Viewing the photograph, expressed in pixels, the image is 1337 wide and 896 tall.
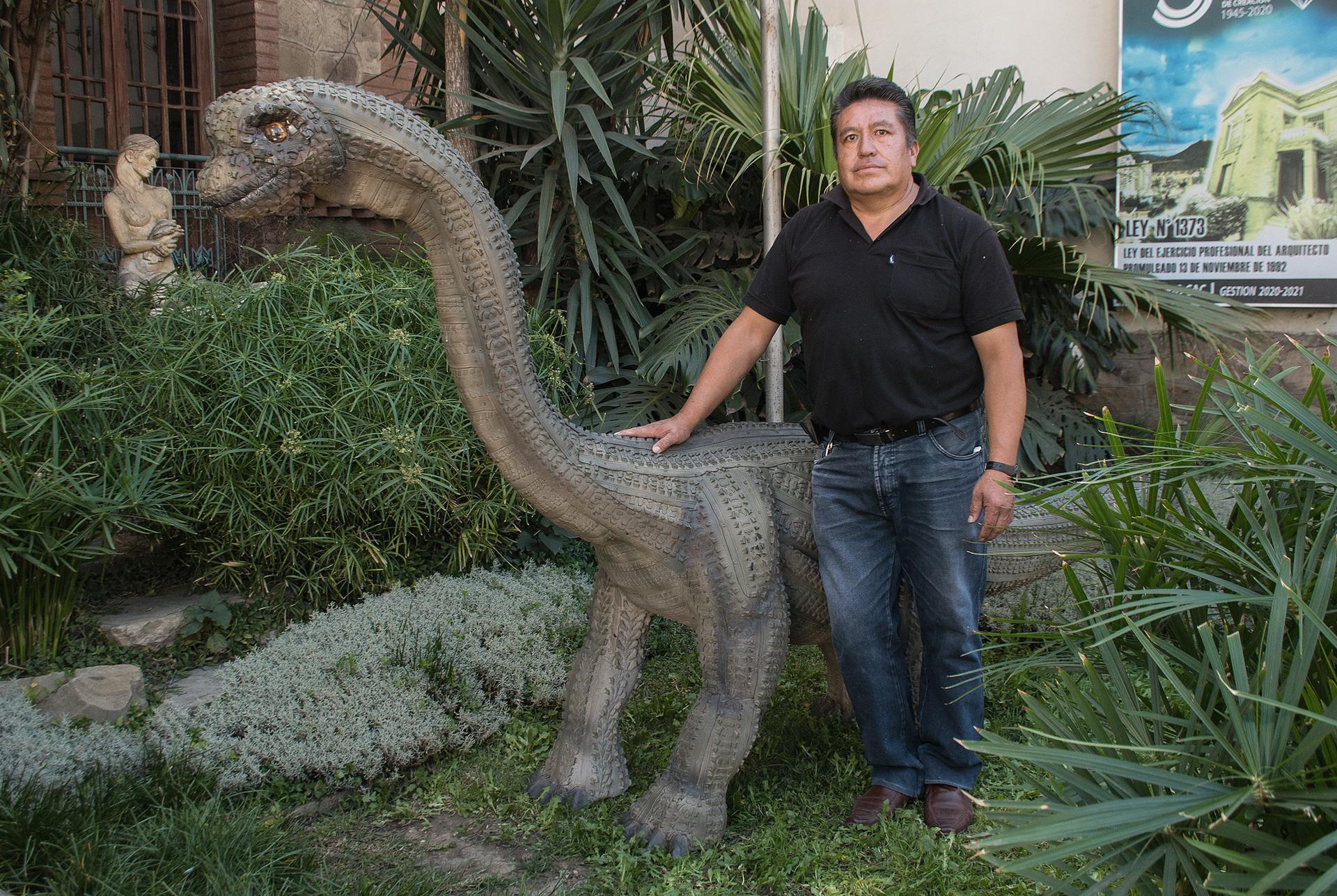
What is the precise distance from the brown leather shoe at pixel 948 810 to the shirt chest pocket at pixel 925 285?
124cm

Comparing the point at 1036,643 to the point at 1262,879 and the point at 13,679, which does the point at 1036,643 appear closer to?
the point at 1262,879

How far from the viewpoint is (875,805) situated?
289cm

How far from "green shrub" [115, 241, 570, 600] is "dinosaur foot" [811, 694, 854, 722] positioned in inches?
54.4

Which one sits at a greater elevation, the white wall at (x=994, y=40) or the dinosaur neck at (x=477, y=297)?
the white wall at (x=994, y=40)

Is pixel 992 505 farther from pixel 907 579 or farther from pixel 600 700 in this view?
pixel 600 700

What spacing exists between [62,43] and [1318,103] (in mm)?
7796

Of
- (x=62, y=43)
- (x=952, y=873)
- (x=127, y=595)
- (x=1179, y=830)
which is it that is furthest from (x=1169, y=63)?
(x=62, y=43)

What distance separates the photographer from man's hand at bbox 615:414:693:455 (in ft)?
9.21

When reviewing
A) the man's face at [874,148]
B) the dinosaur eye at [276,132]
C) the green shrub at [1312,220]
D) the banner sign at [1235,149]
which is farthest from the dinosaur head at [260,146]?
the green shrub at [1312,220]

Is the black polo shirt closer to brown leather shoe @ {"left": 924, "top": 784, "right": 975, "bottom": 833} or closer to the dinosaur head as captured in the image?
brown leather shoe @ {"left": 924, "top": 784, "right": 975, "bottom": 833}

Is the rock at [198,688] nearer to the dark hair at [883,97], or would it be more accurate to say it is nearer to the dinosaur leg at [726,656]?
the dinosaur leg at [726,656]

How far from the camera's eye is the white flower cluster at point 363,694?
10.0ft

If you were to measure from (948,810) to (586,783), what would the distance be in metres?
0.97

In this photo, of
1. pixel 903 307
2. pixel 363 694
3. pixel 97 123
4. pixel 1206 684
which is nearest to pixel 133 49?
pixel 97 123
